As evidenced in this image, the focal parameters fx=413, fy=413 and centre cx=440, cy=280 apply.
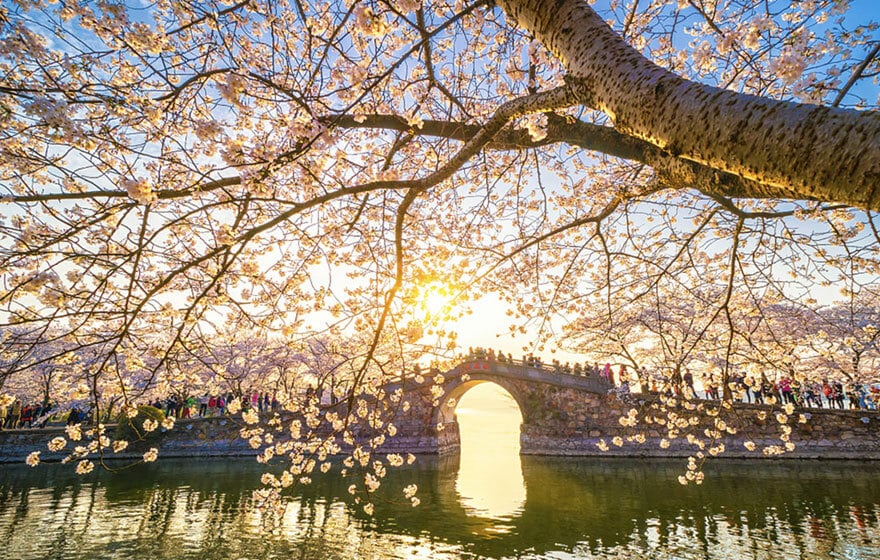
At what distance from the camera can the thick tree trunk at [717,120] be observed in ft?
3.83

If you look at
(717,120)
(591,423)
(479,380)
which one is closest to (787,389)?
(591,423)

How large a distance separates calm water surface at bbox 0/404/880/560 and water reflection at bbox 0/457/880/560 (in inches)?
1.8

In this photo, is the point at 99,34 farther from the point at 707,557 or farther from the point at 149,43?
the point at 707,557

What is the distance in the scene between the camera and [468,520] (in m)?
11.3

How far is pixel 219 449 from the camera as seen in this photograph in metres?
24.1

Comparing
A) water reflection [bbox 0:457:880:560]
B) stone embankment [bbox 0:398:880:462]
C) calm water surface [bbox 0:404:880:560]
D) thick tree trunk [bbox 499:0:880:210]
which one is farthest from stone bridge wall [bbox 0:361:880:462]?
thick tree trunk [bbox 499:0:880:210]

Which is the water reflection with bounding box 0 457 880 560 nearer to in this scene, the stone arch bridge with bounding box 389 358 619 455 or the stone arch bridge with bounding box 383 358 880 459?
the stone arch bridge with bounding box 383 358 880 459

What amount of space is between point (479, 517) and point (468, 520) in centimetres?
44

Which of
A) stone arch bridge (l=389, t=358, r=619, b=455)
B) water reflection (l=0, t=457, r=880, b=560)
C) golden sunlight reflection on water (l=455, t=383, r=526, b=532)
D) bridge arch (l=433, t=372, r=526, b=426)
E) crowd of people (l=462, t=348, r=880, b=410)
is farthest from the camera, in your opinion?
bridge arch (l=433, t=372, r=526, b=426)

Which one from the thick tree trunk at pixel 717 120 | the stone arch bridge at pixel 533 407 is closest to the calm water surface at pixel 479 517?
the stone arch bridge at pixel 533 407

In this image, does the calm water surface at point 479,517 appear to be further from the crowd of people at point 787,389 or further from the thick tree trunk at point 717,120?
the thick tree trunk at point 717,120

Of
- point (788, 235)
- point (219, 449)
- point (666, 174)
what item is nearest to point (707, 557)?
point (788, 235)

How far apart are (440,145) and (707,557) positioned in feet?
31.9

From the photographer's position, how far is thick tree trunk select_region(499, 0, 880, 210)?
1167 mm
